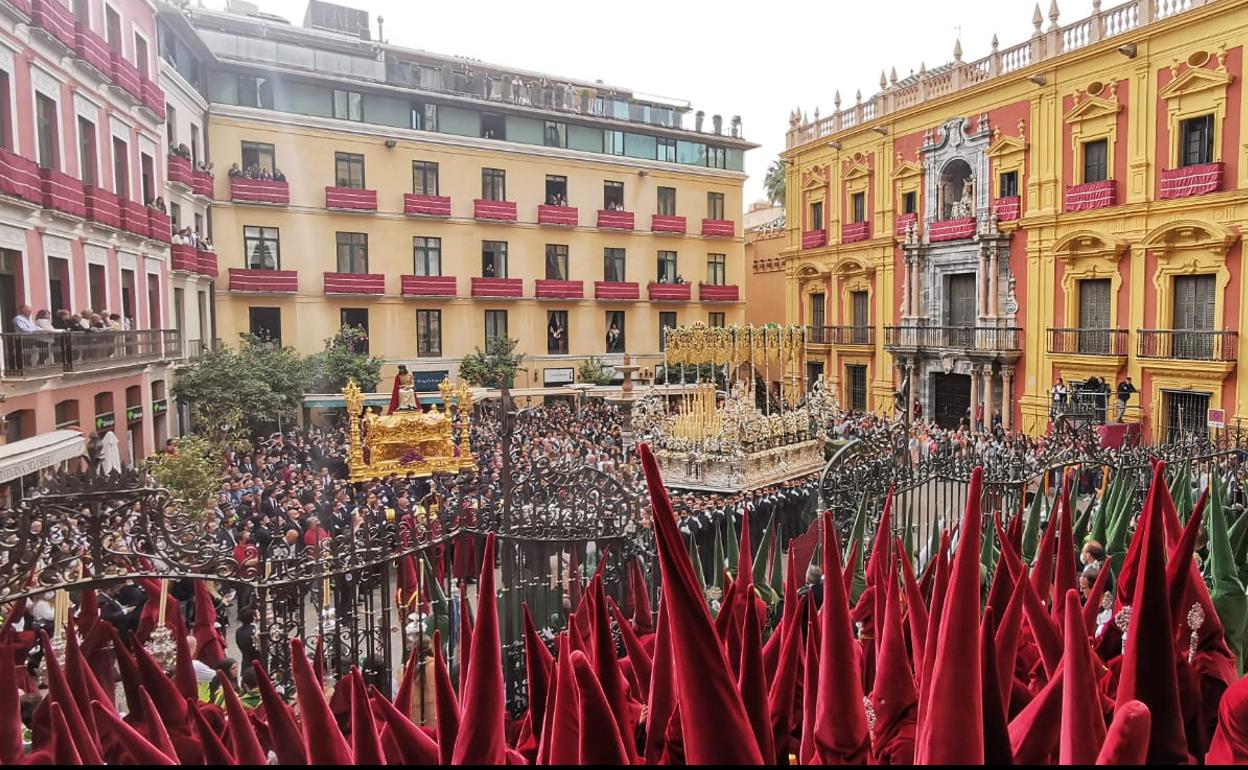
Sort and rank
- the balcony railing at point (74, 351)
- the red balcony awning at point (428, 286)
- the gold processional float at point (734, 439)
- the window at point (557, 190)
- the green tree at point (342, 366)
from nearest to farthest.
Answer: the balcony railing at point (74, 351) → the gold processional float at point (734, 439) → the green tree at point (342, 366) → the red balcony awning at point (428, 286) → the window at point (557, 190)

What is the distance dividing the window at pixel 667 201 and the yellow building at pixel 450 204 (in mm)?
131

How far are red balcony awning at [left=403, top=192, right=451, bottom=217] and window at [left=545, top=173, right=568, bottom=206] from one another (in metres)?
4.42

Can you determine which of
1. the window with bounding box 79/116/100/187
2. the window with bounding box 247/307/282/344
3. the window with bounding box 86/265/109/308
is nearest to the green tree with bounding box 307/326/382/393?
the window with bounding box 247/307/282/344

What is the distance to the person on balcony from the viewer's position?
19500mm

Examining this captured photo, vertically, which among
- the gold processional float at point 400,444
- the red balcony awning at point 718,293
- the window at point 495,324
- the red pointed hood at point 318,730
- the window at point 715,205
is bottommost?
the gold processional float at point 400,444

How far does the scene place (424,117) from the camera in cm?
2967

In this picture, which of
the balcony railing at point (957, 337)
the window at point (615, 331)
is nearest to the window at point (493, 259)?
the window at point (615, 331)

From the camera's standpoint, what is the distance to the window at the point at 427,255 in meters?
30.1

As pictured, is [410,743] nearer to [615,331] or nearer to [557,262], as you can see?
[557,262]

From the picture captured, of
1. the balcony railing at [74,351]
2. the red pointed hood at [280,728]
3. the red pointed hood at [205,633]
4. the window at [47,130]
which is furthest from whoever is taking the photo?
the window at [47,130]

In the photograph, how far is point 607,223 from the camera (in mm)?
33156

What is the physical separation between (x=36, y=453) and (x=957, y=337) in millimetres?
23760

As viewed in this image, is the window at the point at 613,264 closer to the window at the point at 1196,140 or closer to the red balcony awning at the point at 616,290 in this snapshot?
the red balcony awning at the point at 616,290

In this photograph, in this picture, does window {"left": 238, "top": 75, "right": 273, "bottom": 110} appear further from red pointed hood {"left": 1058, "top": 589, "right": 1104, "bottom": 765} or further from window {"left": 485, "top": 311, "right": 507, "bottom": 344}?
red pointed hood {"left": 1058, "top": 589, "right": 1104, "bottom": 765}
